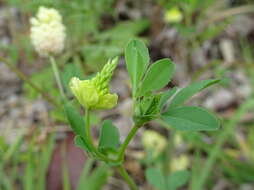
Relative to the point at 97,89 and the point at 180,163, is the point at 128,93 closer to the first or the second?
the point at 180,163

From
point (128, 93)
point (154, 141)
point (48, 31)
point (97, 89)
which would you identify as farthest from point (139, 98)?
point (128, 93)

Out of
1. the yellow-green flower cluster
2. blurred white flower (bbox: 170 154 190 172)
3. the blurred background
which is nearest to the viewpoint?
the yellow-green flower cluster

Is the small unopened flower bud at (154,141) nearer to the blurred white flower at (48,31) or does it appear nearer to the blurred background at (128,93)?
the blurred background at (128,93)

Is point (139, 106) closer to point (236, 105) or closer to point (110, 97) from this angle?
point (110, 97)

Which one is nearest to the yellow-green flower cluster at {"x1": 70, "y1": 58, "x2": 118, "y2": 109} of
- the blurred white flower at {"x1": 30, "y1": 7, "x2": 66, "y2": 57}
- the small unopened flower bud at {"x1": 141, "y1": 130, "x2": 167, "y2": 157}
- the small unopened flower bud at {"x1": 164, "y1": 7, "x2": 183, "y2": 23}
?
the blurred white flower at {"x1": 30, "y1": 7, "x2": 66, "y2": 57}

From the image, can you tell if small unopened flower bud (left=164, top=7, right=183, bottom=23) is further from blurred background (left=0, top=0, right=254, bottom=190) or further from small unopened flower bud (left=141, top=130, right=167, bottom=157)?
small unopened flower bud (left=141, top=130, right=167, bottom=157)

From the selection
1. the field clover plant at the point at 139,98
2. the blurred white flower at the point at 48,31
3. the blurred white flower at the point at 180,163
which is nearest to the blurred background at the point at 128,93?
the blurred white flower at the point at 180,163
